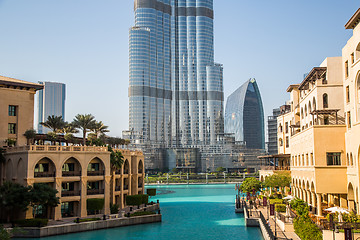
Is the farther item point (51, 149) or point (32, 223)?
point (51, 149)

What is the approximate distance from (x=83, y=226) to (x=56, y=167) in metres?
8.99

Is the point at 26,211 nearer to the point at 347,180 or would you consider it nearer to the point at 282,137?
the point at 347,180

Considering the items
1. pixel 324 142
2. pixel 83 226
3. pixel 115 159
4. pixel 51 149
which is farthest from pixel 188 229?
pixel 51 149

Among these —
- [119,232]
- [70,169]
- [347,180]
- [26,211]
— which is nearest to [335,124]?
[347,180]

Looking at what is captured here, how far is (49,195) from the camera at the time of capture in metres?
49.1

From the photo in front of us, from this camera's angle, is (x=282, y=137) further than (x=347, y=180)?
Yes

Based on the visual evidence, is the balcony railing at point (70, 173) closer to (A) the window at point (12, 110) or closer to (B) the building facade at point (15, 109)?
(B) the building facade at point (15, 109)

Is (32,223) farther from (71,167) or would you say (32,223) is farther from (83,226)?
(71,167)

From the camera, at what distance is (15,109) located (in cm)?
6244

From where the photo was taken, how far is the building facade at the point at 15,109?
60.5m

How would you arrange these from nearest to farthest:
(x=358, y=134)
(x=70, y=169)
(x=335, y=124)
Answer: (x=358, y=134)
(x=335, y=124)
(x=70, y=169)

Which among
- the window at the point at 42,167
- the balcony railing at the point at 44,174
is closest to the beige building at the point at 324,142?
the balcony railing at the point at 44,174

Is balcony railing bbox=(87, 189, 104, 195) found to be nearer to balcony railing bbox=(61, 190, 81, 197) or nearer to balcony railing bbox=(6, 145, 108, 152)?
balcony railing bbox=(61, 190, 81, 197)

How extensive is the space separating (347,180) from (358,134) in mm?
8375
